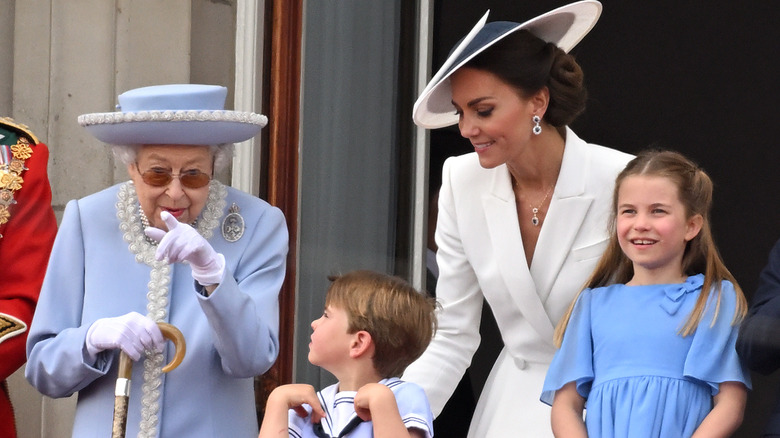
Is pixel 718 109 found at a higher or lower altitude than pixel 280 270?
higher

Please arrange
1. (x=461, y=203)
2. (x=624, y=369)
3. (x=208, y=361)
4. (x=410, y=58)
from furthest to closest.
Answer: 1. (x=410, y=58)
2. (x=461, y=203)
3. (x=208, y=361)
4. (x=624, y=369)

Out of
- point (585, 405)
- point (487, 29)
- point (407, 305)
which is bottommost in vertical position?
point (585, 405)

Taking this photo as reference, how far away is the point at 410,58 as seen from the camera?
16.3 ft

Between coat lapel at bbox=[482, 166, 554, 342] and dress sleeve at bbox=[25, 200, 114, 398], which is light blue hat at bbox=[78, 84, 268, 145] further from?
coat lapel at bbox=[482, 166, 554, 342]

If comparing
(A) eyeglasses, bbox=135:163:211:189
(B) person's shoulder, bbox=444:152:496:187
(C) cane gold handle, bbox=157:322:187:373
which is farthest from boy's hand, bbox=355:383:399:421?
(B) person's shoulder, bbox=444:152:496:187

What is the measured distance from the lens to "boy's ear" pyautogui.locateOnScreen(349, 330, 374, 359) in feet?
10.4

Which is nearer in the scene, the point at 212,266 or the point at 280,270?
the point at 212,266

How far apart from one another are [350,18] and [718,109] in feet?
4.78

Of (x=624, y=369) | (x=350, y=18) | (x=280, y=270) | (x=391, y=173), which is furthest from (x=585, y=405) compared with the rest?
(x=350, y=18)

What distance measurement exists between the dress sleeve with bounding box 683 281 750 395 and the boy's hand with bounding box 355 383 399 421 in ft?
2.24

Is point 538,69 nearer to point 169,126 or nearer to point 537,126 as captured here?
point 537,126

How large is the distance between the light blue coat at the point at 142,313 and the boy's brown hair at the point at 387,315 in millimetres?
276

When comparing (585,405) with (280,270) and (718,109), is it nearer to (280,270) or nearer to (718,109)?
(280,270)

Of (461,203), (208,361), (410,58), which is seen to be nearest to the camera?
(208,361)
